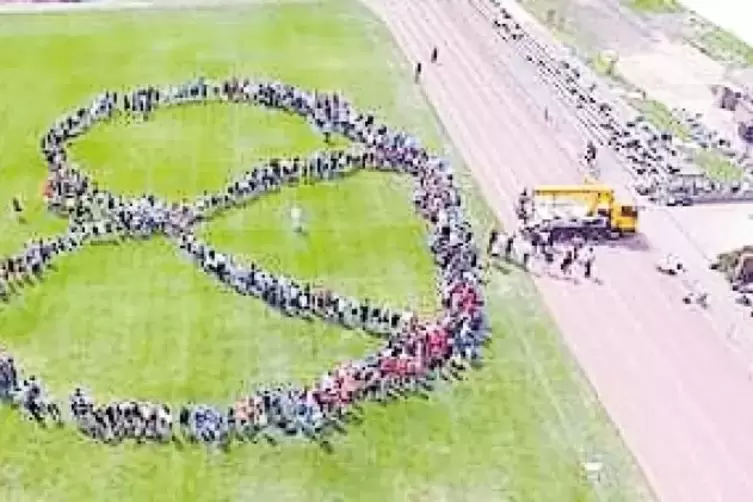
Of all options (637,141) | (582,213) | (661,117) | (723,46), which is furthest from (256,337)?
(723,46)

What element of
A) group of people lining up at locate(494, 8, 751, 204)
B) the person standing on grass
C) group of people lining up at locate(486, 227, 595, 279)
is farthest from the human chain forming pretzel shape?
group of people lining up at locate(494, 8, 751, 204)

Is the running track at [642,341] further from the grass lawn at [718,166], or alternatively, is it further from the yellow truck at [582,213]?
the grass lawn at [718,166]

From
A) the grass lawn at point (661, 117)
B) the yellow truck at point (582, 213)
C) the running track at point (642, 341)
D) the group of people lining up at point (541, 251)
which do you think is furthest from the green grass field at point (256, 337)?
the grass lawn at point (661, 117)

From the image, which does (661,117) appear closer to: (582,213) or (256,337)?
(582,213)

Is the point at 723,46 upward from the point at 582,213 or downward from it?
upward

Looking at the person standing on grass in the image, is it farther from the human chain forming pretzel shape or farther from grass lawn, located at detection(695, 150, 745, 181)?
grass lawn, located at detection(695, 150, 745, 181)

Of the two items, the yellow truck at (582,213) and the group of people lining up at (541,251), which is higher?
the yellow truck at (582,213)
